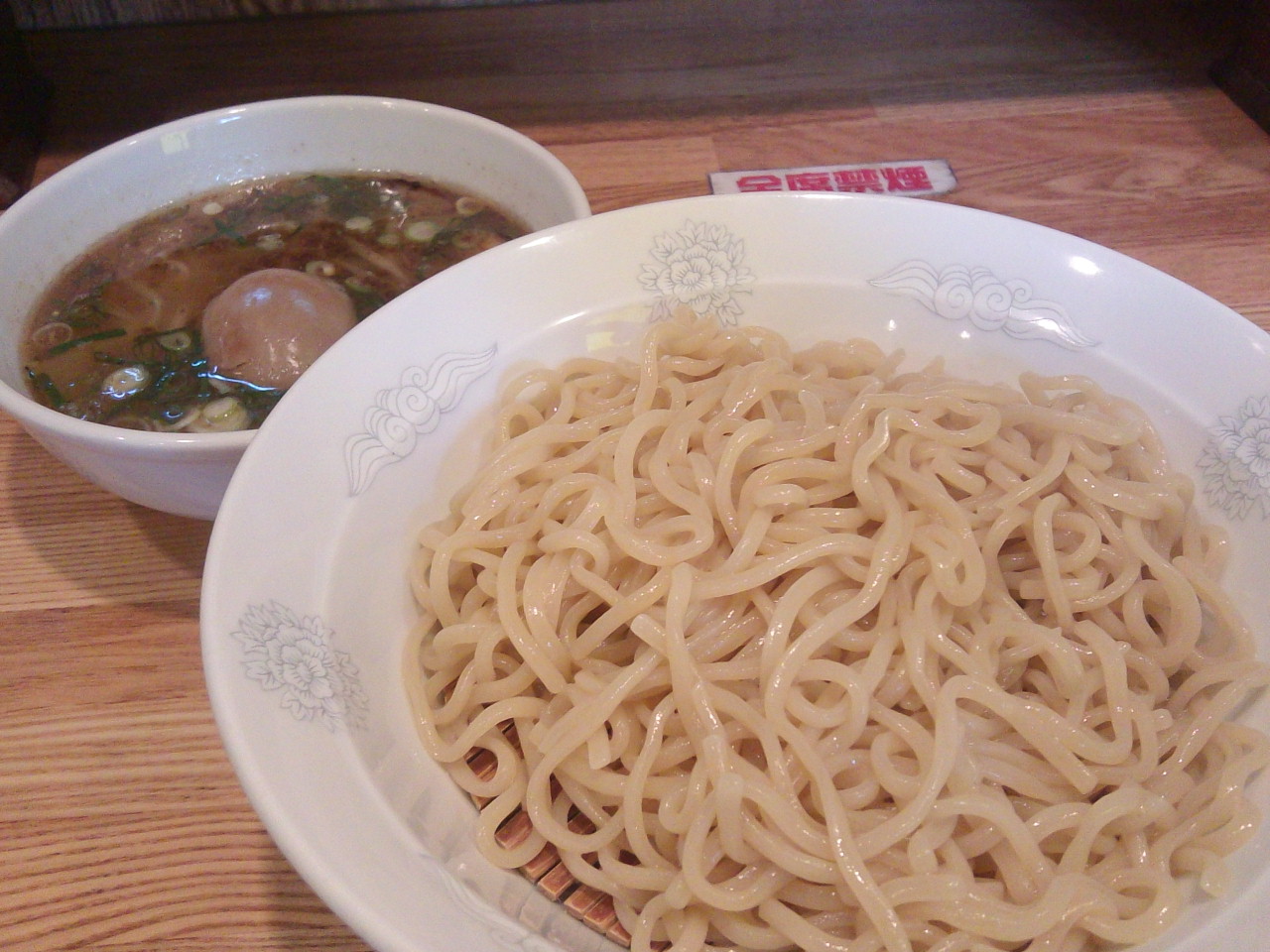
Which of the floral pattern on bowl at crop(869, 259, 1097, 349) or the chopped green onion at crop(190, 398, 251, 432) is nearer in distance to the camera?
the floral pattern on bowl at crop(869, 259, 1097, 349)

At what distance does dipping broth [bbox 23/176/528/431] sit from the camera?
6.28 ft

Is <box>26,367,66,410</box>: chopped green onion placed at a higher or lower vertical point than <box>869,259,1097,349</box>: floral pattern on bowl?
lower

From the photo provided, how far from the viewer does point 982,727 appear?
4.28 feet

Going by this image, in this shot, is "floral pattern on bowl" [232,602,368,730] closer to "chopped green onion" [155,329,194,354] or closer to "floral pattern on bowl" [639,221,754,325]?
"floral pattern on bowl" [639,221,754,325]

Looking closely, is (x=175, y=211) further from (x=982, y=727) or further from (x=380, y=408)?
(x=982, y=727)

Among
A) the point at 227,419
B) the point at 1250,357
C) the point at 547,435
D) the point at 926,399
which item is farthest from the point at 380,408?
the point at 1250,357

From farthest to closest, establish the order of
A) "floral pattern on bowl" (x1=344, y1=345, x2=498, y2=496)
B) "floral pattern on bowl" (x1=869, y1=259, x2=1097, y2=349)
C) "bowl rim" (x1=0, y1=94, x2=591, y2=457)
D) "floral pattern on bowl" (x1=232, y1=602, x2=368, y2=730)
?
"floral pattern on bowl" (x1=869, y1=259, x2=1097, y2=349) < "bowl rim" (x1=0, y1=94, x2=591, y2=457) < "floral pattern on bowl" (x1=344, y1=345, x2=498, y2=496) < "floral pattern on bowl" (x1=232, y1=602, x2=368, y2=730)

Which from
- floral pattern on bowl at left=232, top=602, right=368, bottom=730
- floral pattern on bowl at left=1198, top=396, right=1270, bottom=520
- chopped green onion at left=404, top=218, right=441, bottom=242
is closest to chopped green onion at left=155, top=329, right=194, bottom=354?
chopped green onion at left=404, top=218, right=441, bottom=242

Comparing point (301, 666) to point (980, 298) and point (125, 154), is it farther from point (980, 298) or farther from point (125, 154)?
Answer: point (125, 154)

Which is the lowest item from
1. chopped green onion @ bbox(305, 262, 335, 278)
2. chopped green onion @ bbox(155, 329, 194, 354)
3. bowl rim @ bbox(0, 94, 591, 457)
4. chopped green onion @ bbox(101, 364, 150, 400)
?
chopped green onion @ bbox(101, 364, 150, 400)

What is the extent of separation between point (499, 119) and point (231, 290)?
150 centimetres

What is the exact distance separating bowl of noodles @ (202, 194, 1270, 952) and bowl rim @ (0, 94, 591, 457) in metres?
0.30

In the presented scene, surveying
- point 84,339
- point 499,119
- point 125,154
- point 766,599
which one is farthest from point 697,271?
point 499,119

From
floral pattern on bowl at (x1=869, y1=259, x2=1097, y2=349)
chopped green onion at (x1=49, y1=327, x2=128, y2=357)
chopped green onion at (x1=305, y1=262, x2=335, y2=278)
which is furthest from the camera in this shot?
chopped green onion at (x1=305, y1=262, x2=335, y2=278)
